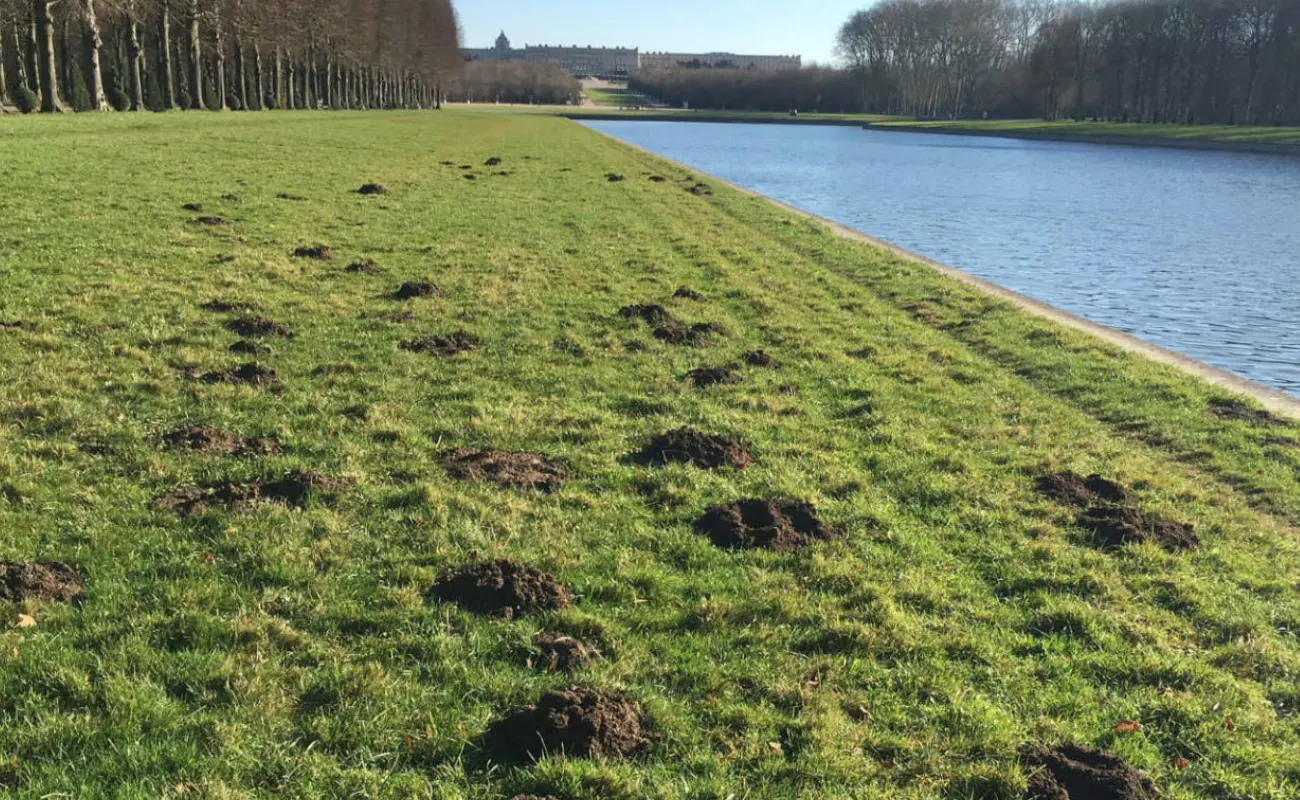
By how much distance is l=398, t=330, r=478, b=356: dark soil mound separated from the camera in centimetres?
1063

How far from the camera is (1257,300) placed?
19.6 m

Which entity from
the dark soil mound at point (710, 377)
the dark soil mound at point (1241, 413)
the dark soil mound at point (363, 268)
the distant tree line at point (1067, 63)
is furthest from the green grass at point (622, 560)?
the distant tree line at point (1067, 63)

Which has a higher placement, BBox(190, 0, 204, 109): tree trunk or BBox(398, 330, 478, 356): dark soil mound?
BBox(190, 0, 204, 109): tree trunk

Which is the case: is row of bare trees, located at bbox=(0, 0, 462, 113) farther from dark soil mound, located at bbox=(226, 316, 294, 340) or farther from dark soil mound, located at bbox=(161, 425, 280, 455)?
dark soil mound, located at bbox=(161, 425, 280, 455)

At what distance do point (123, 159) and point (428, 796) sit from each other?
26.7 meters

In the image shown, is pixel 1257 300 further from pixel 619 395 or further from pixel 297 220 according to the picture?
pixel 297 220

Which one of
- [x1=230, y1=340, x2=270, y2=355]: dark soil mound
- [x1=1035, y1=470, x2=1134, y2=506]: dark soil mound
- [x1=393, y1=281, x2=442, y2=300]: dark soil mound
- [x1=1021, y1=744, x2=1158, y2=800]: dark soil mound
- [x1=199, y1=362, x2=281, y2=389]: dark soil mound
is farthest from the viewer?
[x1=393, y1=281, x2=442, y2=300]: dark soil mound

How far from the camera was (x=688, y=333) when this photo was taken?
12.0m

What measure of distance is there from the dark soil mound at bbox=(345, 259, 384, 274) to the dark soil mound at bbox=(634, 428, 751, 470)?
26.8 feet

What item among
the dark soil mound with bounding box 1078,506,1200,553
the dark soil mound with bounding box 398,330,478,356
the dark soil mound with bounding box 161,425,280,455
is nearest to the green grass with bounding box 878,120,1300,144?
the dark soil mound with bounding box 1078,506,1200,553

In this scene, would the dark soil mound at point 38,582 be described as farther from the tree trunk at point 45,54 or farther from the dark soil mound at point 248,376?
the tree trunk at point 45,54

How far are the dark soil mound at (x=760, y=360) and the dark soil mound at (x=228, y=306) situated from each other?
19.8ft

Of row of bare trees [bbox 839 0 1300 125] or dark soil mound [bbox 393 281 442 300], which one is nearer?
dark soil mound [bbox 393 281 442 300]

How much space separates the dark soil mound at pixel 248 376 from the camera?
8.89 metres
